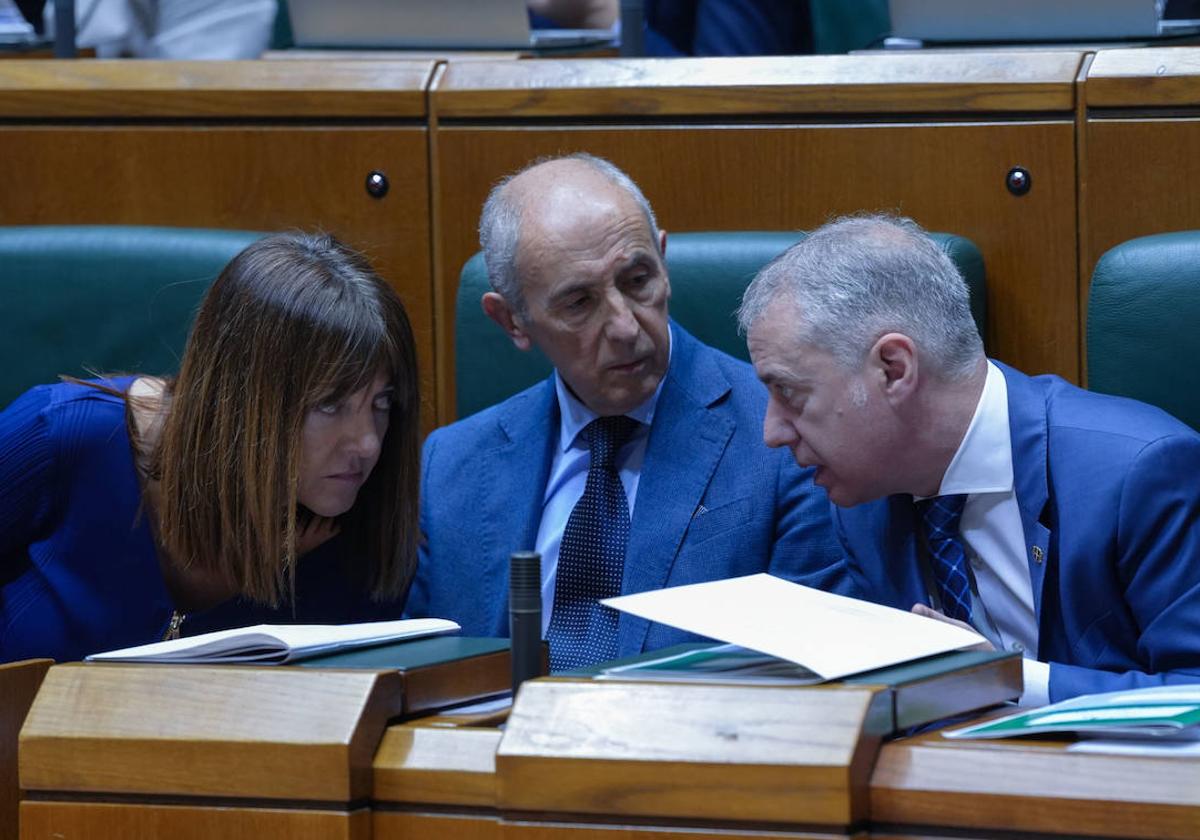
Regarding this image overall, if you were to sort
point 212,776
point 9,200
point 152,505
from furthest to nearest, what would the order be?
1. point 9,200
2. point 152,505
3. point 212,776

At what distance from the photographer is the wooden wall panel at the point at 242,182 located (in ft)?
6.66

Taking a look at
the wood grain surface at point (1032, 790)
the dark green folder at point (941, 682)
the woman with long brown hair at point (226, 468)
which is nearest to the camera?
the wood grain surface at point (1032, 790)

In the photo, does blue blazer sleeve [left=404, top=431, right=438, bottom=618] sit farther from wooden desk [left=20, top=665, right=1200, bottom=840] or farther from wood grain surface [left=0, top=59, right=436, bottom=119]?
wooden desk [left=20, top=665, right=1200, bottom=840]

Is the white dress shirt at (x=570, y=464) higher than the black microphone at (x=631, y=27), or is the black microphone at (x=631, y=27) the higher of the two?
the black microphone at (x=631, y=27)

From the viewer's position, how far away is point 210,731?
100 cm

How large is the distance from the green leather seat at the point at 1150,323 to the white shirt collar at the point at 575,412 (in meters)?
0.41

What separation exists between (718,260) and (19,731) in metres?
0.92

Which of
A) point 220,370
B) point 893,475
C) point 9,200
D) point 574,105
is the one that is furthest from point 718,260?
point 9,200

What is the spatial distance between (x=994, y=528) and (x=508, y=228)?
1.95 ft

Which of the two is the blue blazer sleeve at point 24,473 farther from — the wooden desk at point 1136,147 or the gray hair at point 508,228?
the wooden desk at point 1136,147

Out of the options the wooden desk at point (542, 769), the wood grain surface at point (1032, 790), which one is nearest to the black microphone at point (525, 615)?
the wooden desk at point (542, 769)

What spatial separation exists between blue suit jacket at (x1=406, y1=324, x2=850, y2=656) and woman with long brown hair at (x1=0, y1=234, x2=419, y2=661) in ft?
0.48

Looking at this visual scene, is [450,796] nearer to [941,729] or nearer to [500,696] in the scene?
[500,696]

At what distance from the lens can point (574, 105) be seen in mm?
1959
